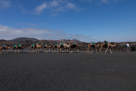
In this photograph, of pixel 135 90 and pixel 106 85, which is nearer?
pixel 135 90

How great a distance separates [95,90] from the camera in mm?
5281

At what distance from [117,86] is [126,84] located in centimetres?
59

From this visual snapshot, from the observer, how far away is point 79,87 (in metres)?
5.64

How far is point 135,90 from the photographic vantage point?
5.27m

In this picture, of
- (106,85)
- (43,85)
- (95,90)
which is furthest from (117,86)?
(43,85)

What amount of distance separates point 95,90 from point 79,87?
2.40ft

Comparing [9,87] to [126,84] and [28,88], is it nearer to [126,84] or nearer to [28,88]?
[28,88]

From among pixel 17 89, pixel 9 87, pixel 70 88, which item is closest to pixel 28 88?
pixel 17 89

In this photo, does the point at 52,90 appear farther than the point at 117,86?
No

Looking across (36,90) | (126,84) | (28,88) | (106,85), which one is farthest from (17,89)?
(126,84)

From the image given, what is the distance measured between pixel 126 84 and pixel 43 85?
12.9 feet

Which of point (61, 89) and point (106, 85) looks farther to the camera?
point (106, 85)

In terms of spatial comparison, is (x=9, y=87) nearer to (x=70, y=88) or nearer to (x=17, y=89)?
(x=17, y=89)

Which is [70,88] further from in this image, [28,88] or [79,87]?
[28,88]
